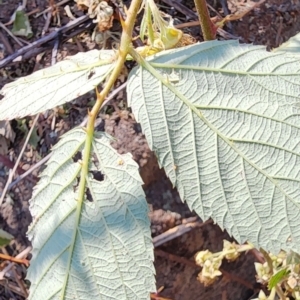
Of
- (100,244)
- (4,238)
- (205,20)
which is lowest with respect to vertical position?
(4,238)

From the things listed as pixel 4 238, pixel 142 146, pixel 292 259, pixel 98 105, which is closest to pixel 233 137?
pixel 98 105

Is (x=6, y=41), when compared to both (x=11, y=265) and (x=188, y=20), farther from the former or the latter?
(x=11, y=265)

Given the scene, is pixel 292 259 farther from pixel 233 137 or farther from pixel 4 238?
pixel 4 238

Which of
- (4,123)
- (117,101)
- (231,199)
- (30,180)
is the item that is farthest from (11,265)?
(231,199)

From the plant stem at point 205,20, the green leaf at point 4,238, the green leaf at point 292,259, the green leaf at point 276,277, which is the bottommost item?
the green leaf at point 276,277

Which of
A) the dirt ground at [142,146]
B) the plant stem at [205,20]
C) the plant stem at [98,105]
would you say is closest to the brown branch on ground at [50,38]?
the dirt ground at [142,146]

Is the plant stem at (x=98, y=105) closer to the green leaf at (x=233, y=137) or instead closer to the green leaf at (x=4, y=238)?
the green leaf at (x=233, y=137)
